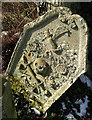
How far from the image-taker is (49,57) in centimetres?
295

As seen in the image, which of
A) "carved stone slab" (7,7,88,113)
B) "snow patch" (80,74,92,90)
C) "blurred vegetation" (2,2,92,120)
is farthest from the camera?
"snow patch" (80,74,92,90)

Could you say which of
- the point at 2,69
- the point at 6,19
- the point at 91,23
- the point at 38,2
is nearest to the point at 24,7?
the point at 6,19

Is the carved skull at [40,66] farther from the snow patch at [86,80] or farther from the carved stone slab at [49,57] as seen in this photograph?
the snow patch at [86,80]

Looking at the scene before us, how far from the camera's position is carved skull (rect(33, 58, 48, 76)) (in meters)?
2.97

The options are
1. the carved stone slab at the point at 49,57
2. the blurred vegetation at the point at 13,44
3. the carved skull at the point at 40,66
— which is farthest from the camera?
the blurred vegetation at the point at 13,44

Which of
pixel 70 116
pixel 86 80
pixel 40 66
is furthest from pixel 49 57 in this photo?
pixel 86 80

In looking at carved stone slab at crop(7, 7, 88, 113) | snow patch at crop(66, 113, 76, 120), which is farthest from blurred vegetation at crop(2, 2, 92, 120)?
carved stone slab at crop(7, 7, 88, 113)

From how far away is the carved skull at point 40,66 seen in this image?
297 centimetres

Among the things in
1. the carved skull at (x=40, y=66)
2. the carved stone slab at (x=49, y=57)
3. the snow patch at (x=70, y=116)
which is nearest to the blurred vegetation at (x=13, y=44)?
the snow patch at (x=70, y=116)

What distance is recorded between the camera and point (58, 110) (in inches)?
130

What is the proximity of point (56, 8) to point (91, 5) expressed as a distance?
105 centimetres

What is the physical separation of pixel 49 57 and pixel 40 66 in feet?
0.74

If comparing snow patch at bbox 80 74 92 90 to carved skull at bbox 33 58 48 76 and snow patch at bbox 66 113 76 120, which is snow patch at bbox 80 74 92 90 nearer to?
snow patch at bbox 66 113 76 120

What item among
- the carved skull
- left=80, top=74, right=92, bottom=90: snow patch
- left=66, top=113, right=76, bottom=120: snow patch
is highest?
the carved skull
